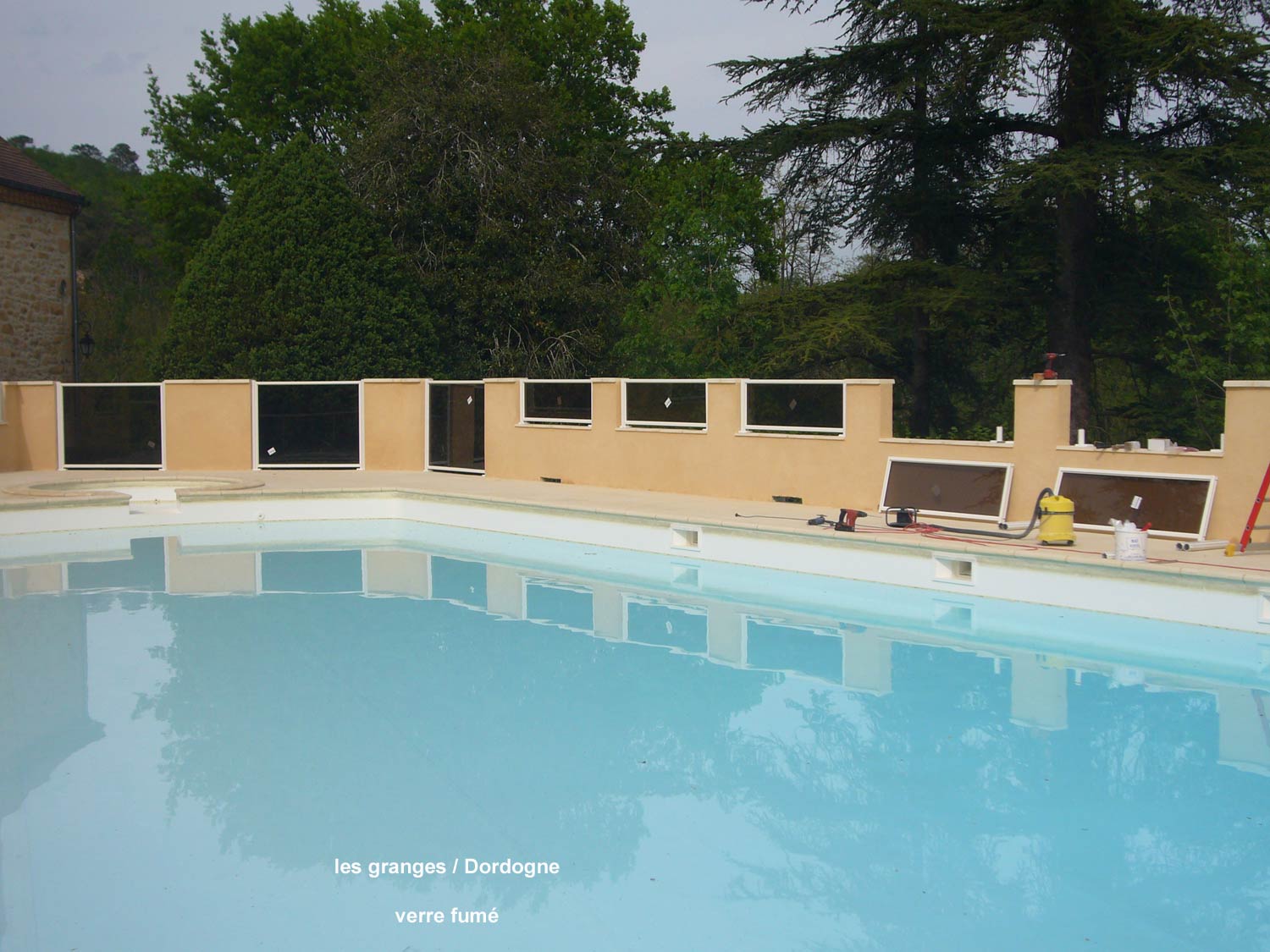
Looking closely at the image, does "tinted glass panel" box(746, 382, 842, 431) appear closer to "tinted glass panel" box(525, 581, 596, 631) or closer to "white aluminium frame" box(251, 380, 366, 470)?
"tinted glass panel" box(525, 581, 596, 631)

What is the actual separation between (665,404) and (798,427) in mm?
2166

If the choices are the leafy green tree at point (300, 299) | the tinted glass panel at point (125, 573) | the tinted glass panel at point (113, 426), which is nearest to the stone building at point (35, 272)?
the leafy green tree at point (300, 299)

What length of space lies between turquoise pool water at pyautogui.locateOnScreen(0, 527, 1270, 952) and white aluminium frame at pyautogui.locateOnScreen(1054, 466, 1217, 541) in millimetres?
1902

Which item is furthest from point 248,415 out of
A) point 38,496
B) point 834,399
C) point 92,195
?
point 92,195

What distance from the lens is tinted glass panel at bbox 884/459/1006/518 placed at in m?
12.2

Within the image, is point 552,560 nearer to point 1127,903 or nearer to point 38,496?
point 38,496

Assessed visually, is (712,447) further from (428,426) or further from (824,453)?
(428,426)

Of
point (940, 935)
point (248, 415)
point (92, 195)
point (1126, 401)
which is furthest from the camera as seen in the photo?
point (92, 195)

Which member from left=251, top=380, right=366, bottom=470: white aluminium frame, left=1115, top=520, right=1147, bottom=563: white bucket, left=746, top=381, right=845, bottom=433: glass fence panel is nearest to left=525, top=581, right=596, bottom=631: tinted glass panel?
left=746, top=381, right=845, bottom=433: glass fence panel

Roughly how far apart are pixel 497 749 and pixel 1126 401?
1742cm

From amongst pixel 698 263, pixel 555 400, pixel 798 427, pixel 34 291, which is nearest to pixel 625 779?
pixel 798 427

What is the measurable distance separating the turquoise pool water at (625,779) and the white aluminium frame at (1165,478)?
1902 mm

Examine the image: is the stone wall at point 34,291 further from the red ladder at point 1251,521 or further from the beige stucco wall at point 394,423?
the red ladder at point 1251,521

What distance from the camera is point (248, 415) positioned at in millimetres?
19141
